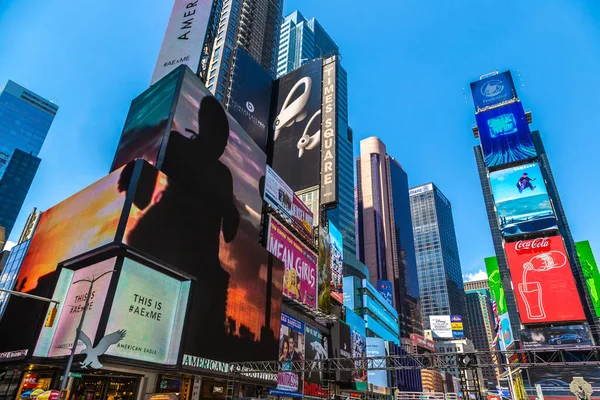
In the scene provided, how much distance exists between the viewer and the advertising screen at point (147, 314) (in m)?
21.3

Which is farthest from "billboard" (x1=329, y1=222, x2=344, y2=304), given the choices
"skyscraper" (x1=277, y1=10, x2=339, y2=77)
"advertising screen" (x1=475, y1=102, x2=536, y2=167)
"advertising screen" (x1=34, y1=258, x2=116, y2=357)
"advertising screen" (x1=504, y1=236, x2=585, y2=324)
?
"skyscraper" (x1=277, y1=10, x2=339, y2=77)

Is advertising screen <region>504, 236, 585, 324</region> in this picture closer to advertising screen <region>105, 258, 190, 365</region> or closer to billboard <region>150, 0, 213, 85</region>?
advertising screen <region>105, 258, 190, 365</region>

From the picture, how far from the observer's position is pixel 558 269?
201 ft

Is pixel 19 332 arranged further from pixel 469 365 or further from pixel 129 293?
pixel 469 365

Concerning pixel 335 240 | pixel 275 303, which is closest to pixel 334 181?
pixel 335 240

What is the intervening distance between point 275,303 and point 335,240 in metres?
27.5

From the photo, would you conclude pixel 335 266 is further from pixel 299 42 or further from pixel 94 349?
pixel 299 42

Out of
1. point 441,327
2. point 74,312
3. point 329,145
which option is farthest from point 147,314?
point 441,327

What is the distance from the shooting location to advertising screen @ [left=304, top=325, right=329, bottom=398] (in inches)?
1766

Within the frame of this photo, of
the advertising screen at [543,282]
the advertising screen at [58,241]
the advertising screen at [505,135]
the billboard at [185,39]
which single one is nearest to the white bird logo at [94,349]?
the advertising screen at [58,241]

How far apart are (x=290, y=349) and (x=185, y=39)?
34.1 meters

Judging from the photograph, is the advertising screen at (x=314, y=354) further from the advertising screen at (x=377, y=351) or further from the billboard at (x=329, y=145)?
the advertising screen at (x=377, y=351)

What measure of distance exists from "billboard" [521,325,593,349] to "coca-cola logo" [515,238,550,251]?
12.9m

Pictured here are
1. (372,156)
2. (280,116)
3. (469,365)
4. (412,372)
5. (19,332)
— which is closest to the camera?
(469,365)
